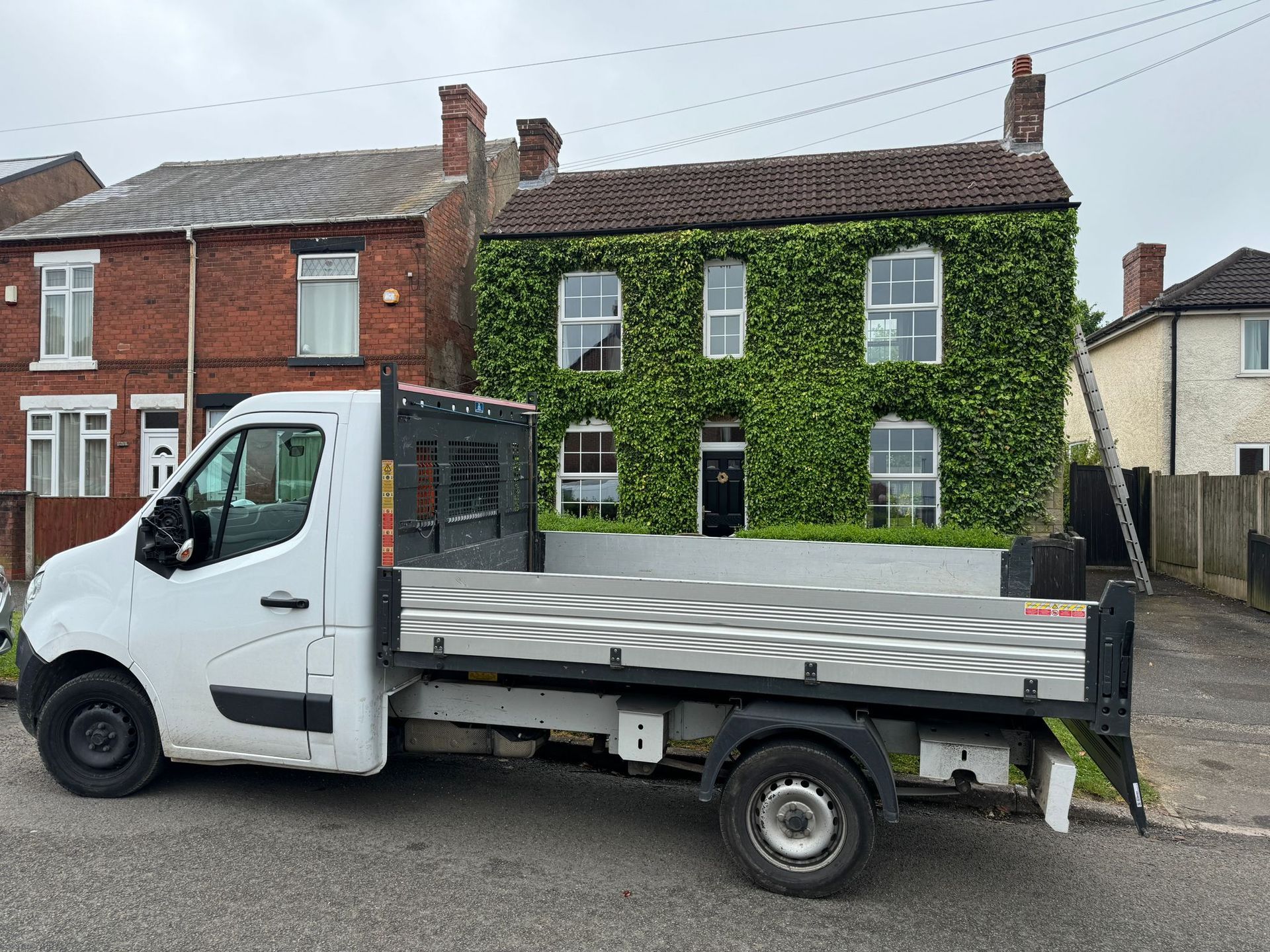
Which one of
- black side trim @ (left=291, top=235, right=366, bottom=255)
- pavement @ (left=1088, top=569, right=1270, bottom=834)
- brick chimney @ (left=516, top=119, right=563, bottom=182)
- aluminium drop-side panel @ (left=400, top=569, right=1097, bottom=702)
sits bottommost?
pavement @ (left=1088, top=569, right=1270, bottom=834)

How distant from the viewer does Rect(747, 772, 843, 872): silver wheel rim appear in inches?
167

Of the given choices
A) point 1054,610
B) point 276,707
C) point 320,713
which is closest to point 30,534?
point 276,707

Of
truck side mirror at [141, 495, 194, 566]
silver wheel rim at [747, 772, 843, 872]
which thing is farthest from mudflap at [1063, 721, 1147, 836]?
truck side mirror at [141, 495, 194, 566]

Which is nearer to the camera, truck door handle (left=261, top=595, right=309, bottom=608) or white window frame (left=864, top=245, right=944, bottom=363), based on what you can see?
truck door handle (left=261, top=595, right=309, bottom=608)

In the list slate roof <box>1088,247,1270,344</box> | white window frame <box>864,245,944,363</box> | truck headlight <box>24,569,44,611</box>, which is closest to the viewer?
truck headlight <box>24,569,44,611</box>

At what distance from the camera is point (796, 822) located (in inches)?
168

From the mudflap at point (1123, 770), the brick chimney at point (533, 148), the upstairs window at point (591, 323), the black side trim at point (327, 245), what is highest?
the brick chimney at point (533, 148)

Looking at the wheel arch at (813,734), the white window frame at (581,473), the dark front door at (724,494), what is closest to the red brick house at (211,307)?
the white window frame at (581,473)

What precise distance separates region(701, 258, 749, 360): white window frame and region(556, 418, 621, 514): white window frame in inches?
91.7

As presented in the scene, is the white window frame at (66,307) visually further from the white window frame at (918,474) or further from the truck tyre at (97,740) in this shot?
the white window frame at (918,474)

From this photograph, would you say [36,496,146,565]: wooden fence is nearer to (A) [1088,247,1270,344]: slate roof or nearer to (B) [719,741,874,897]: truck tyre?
(B) [719,741,874,897]: truck tyre

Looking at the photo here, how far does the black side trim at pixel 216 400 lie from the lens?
17.1 m

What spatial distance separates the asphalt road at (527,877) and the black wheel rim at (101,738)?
24 centimetres

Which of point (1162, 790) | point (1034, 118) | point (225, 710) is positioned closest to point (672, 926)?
point (225, 710)
